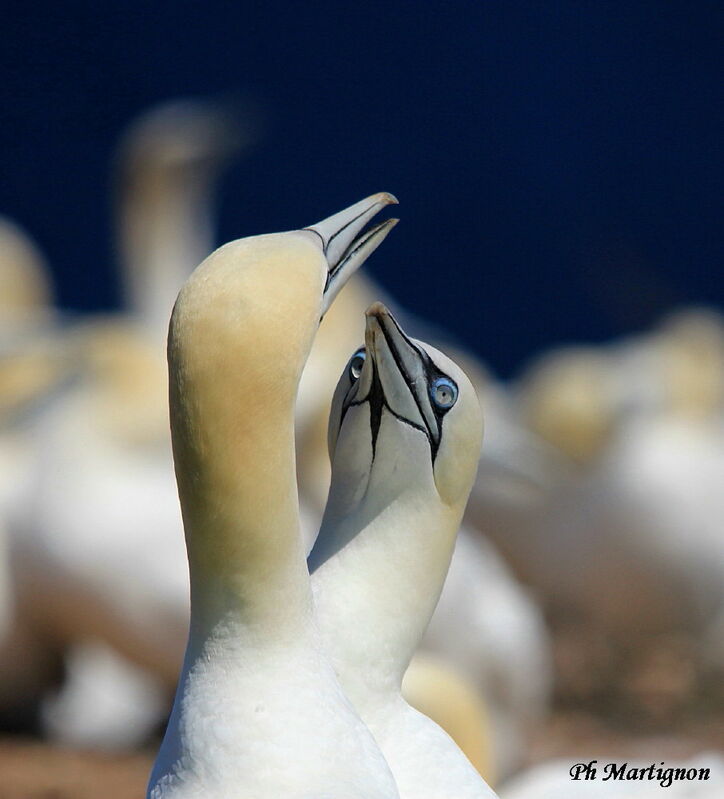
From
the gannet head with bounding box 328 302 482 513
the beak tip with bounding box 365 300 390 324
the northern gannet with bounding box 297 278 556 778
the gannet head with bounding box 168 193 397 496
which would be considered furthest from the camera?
the northern gannet with bounding box 297 278 556 778

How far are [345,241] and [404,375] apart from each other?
0.46 m

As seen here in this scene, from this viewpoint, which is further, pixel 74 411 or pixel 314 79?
pixel 314 79

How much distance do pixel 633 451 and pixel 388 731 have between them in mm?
4434

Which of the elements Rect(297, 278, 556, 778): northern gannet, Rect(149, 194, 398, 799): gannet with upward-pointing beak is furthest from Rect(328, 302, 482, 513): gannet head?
Rect(297, 278, 556, 778): northern gannet

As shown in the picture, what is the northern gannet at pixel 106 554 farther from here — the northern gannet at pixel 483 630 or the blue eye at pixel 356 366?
the blue eye at pixel 356 366

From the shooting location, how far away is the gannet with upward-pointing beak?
6.99 feet

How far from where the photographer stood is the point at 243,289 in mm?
2133

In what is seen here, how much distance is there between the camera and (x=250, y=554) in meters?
2.22

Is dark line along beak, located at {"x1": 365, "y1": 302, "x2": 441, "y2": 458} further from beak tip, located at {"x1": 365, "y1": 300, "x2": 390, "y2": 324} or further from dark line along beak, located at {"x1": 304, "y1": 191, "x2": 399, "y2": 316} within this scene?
dark line along beak, located at {"x1": 304, "y1": 191, "x2": 399, "y2": 316}

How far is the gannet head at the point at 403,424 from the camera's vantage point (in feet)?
9.45

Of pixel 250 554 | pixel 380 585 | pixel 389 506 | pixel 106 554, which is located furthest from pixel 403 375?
pixel 106 554

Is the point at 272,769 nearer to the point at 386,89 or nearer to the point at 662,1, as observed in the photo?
the point at 386,89

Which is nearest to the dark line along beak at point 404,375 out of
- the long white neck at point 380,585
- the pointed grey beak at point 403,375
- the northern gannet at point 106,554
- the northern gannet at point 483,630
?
the pointed grey beak at point 403,375

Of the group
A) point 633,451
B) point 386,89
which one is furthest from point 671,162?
point 633,451
